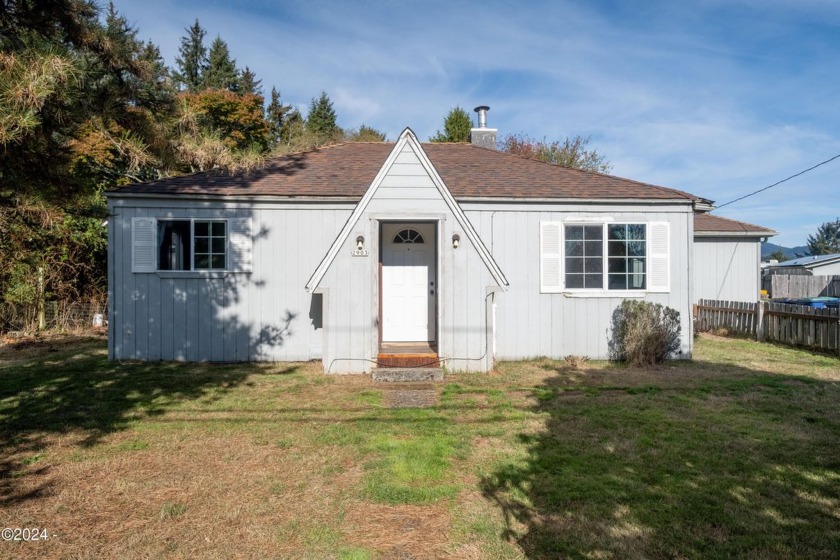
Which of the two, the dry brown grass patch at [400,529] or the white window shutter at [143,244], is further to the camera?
the white window shutter at [143,244]

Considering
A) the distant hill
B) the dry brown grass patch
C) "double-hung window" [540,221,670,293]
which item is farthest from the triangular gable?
the distant hill

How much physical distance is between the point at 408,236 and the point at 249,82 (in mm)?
41348

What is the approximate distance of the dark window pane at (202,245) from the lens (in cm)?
1009

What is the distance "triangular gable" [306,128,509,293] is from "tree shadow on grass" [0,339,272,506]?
2.41m

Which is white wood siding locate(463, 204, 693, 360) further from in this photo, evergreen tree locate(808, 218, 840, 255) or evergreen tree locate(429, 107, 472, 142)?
evergreen tree locate(808, 218, 840, 255)

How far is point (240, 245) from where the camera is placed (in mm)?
10078

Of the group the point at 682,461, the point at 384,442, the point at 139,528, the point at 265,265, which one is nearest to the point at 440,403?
the point at 384,442

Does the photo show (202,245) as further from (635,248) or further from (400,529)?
(635,248)

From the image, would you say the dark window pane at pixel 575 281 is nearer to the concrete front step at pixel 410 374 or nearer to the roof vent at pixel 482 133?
the concrete front step at pixel 410 374

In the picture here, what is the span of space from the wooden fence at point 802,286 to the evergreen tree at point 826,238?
277ft

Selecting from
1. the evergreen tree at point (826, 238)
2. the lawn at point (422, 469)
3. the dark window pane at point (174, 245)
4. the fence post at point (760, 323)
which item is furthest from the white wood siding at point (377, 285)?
the evergreen tree at point (826, 238)

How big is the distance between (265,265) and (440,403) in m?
5.03

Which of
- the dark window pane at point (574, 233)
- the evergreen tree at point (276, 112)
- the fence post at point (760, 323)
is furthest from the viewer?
the evergreen tree at point (276, 112)

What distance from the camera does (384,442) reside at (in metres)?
5.39
